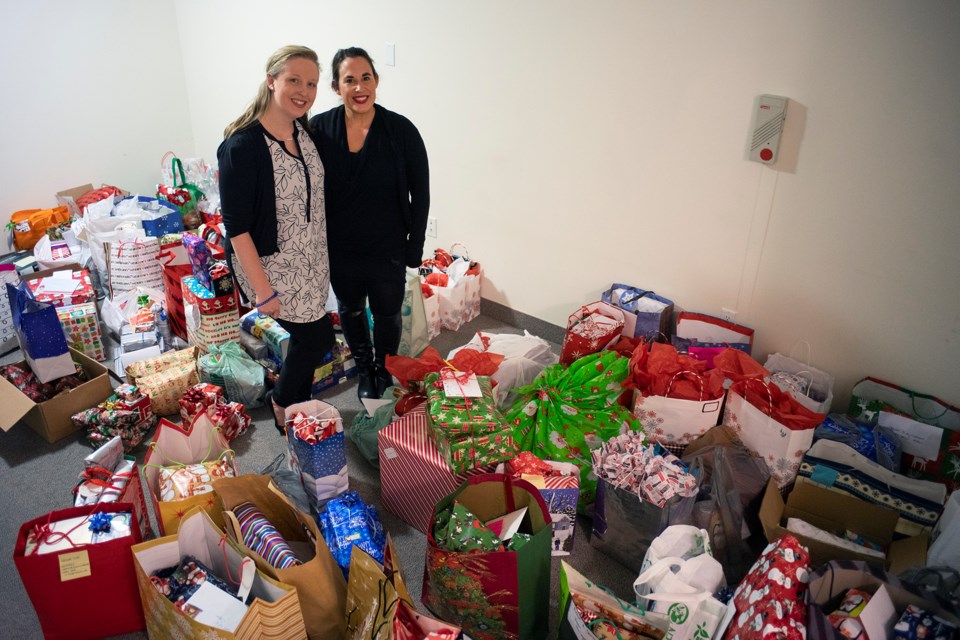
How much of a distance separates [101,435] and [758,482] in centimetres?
241

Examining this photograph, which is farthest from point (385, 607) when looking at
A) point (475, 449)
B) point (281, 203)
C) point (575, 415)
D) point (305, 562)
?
point (281, 203)

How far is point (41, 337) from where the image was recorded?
2564mm

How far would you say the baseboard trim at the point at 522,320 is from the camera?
11.2 feet

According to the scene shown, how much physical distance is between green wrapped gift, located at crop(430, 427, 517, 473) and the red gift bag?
919mm

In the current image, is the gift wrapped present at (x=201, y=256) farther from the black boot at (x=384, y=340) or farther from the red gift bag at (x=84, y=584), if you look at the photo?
the red gift bag at (x=84, y=584)

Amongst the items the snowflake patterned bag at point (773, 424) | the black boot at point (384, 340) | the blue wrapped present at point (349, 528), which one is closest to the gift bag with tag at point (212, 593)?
the blue wrapped present at point (349, 528)

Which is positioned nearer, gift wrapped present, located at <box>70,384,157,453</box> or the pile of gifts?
the pile of gifts

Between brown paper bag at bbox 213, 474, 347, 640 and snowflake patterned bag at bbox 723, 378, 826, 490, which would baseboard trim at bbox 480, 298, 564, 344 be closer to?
snowflake patterned bag at bbox 723, 378, 826, 490

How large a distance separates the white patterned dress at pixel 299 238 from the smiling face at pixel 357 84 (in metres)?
0.19

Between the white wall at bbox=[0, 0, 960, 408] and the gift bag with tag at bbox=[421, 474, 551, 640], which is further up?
the white wall at bbox=[0, 0, 960, 408]

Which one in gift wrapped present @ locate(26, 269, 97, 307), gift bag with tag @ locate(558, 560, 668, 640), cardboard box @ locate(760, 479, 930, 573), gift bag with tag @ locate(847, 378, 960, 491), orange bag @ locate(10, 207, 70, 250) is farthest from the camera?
orange bag @ locate(10, 207, 70, 250)

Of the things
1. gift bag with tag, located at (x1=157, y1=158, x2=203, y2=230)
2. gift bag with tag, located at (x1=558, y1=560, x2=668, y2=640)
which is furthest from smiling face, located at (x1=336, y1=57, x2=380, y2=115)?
gift bag with tag, located at (x1=157, y1=158, x2=203, y2=230)

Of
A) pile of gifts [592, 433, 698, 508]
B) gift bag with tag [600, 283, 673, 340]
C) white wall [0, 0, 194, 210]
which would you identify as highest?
white wall [0, 0, 194, 210]

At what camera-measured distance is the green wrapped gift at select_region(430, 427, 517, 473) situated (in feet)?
7.02
